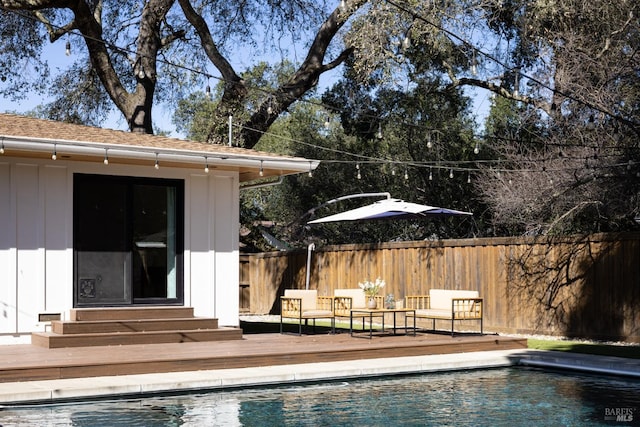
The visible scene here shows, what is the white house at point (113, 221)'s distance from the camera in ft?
38.7

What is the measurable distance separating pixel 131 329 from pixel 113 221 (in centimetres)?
161

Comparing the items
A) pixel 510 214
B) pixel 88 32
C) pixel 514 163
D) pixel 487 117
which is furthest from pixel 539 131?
pixel 88 32

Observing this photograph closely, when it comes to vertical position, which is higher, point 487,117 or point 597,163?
point 487,117

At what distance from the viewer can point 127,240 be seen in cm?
1258

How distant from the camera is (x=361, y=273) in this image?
1858 cm

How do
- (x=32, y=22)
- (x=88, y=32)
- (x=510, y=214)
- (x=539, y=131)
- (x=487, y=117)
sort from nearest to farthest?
1. (x=510, y=214)
2. (x=539, y=131)
3. (x=88, y=32)
4. (x=32, y=22)
5. (x=487, y=117)

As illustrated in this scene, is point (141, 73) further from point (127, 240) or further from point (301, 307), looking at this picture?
point (301, 307)

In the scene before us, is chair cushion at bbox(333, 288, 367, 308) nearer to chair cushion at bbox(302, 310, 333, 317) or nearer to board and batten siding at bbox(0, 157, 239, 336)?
chair cushion at bbox(302, 310, 333, 317)

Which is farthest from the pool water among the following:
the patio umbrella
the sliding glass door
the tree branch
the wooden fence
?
the tree branch

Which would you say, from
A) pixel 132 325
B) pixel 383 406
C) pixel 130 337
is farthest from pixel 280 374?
pixel 132 325

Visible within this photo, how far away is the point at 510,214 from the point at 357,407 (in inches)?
359

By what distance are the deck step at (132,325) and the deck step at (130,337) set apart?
0.15 metres

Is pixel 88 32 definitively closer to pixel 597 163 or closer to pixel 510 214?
pixel 510 214

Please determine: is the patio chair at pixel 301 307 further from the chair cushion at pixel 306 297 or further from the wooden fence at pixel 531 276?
the wooden fence at pixel 531 276
